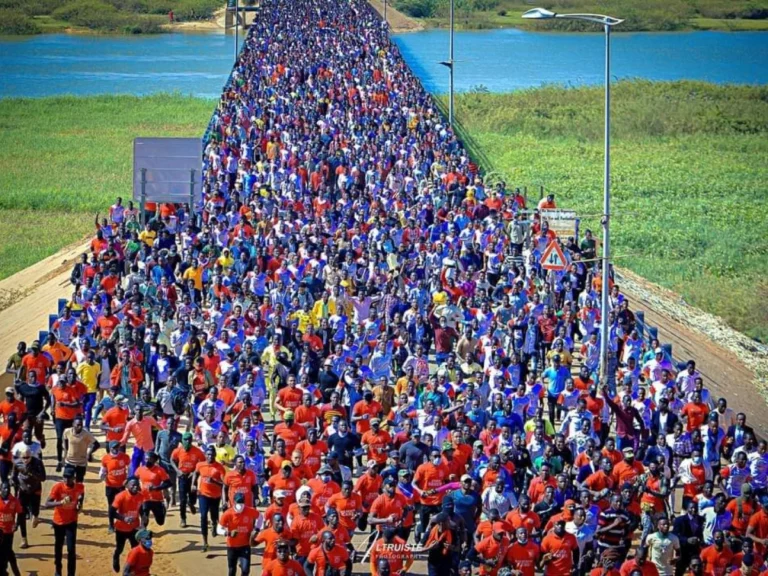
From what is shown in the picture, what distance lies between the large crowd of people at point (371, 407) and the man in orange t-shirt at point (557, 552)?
0.07ft


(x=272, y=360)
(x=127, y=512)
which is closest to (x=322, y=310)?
(x=272, y=360)

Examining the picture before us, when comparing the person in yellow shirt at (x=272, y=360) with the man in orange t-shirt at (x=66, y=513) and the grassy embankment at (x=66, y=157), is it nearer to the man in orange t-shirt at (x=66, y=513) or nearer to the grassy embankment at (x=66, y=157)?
the man in orange t-shirt at (x=66, y=513)

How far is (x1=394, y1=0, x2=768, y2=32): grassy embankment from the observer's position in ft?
415

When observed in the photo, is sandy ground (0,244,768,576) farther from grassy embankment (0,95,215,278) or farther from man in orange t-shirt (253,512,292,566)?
grassy embankment (0,95,215,278)

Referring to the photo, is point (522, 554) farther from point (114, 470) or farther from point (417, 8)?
point (417, 8)

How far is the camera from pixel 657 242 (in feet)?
163

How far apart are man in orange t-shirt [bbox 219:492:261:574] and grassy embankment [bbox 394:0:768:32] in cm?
10724

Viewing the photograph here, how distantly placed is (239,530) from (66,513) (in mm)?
1993

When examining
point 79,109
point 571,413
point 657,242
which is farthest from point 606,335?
point 79,109

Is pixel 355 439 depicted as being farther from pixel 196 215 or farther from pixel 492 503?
pixel 196 215

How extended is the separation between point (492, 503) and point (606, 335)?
299 inches

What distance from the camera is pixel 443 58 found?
10438cm

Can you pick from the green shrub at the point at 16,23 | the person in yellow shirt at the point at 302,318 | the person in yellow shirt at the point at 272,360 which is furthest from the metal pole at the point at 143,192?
the green shrub at the point at 16,23

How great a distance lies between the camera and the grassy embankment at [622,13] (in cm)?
12650
